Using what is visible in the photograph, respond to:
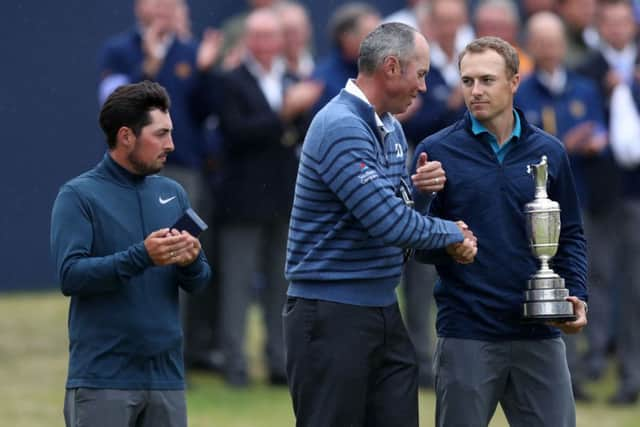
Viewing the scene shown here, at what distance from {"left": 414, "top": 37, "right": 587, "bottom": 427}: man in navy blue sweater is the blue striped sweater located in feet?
0.94

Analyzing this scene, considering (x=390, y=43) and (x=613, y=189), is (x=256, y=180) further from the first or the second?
(x=390, y=43)

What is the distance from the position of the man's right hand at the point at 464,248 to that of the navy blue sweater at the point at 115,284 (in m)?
1.08

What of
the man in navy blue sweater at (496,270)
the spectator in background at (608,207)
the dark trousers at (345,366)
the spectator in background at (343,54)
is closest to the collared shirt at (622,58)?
the spectator in background at (608,207)

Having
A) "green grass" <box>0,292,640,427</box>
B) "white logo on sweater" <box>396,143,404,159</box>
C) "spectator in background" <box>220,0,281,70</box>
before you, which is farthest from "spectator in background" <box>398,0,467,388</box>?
"white logo on sweater" <box>396,143,404,159</box>

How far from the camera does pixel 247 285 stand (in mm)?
10094

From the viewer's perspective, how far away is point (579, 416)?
9367 millimetres

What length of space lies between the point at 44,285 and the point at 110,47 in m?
4.27

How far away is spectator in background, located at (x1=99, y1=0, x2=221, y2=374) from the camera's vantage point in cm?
980

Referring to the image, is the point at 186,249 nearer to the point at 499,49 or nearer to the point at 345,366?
the point at 345,366

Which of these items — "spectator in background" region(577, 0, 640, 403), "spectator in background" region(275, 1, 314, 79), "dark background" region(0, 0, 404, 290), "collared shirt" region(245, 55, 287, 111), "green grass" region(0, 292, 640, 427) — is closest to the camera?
"green grass" region(0, 292, 640, 427)

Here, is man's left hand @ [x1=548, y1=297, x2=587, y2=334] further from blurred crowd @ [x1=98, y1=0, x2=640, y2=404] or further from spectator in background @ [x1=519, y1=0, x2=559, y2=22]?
spectator in background @ [x1=519, y1=0, x2=559, y2=22]

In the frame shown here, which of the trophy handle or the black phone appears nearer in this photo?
the black phone

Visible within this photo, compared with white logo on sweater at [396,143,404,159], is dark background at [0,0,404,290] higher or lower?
higher

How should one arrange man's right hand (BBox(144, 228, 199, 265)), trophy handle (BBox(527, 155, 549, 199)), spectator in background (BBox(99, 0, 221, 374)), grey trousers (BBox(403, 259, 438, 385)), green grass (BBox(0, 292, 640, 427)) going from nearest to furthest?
man's right hand (BBox(144, 228, 199, 265)), trophy handle (BBox(527, 155, 549, 199)), green grass (BBox(0, 292, 640, 427)), spectator in background (BBox(99, 0, 221, 374)), grey trousers (BBox(403, 259, 438, 385))
